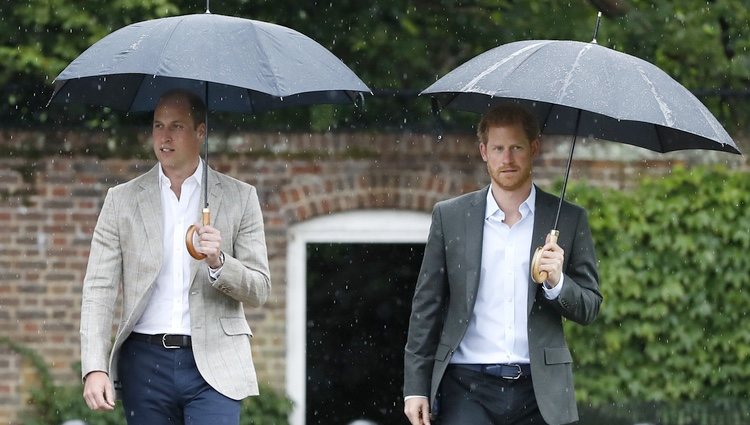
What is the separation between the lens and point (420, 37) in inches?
380

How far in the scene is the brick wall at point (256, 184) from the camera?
28.8ft

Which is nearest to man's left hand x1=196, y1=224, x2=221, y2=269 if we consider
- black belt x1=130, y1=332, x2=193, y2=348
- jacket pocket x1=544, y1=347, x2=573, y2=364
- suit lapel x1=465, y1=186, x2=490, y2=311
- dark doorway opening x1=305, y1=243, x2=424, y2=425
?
black belt x1=130, y1=332, x2=193, y2=348

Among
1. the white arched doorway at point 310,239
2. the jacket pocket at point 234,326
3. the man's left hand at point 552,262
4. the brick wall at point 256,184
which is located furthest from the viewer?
the white arched doorway at point 310,239

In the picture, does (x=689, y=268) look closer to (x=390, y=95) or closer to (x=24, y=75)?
(x=390, y=95)

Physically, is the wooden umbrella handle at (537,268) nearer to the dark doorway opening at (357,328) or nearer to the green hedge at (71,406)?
the green hedge at (71,406)

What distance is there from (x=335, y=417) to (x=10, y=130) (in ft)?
9.36

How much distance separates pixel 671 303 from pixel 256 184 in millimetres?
2749

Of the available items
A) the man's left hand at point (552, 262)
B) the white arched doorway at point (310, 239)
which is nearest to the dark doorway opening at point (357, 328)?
the white arched doorway at point (310, 239)

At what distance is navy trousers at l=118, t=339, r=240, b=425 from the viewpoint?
189 inches

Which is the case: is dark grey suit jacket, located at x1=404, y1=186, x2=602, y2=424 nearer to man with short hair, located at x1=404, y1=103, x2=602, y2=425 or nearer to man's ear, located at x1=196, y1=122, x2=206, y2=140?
man with short hair, located at x1=404, y1=103, x2=602, y2=425

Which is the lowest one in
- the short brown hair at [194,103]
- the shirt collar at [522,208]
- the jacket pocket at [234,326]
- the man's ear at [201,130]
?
the jacket pocket at [234,326]

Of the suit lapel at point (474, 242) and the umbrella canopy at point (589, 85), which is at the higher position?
the umbrella canopy at point (589, 85)

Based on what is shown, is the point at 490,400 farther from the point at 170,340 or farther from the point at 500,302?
the point at 170,340

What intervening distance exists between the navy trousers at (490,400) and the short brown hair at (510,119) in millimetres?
822
